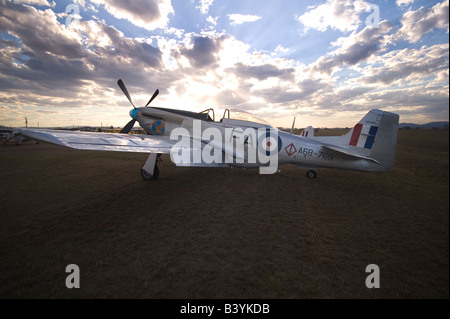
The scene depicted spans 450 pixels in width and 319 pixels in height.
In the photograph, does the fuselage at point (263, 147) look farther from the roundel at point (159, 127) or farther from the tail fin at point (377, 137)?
the roundel at point (159, 127)

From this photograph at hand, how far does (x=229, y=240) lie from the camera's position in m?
3.03

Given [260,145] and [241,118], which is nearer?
[260,145]

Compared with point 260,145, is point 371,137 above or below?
above

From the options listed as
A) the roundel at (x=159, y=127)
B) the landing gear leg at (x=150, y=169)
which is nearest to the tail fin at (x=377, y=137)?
the landing gear leg at (x=150, y=169)

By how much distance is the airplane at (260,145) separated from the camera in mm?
4832

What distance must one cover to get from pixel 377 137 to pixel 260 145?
3.25 meters

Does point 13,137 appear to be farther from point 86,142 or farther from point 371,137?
point 371,137

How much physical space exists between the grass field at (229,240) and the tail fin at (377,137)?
1026 mm

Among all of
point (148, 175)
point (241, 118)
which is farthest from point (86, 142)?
point (241, 118)

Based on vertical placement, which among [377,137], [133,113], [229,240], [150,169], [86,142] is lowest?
[229,240]

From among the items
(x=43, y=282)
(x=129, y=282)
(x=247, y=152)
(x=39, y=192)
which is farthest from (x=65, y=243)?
(x=247, y=152)

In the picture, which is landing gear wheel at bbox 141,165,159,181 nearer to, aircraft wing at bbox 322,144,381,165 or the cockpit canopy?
the cockpit canopy

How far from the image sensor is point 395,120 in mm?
4562
